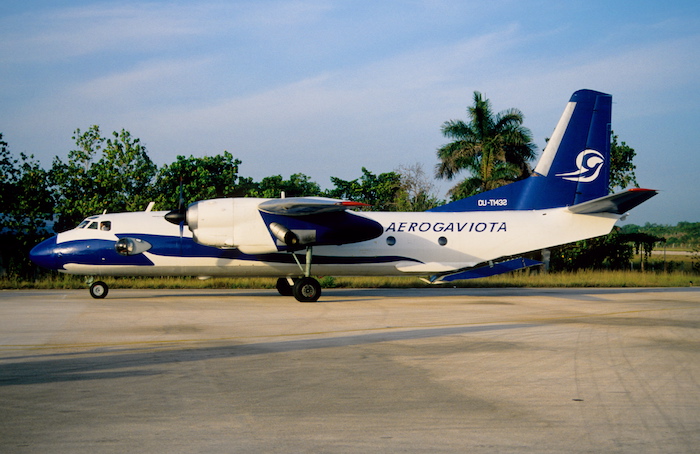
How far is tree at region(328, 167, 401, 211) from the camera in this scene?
4625cm

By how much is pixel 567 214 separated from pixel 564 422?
15830 millimetres

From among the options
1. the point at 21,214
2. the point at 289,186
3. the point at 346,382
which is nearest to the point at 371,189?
the point at 289,186

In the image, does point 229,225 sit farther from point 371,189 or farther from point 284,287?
point 371,189

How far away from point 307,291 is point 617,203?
1027 cm

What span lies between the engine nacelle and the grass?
7.42 meters

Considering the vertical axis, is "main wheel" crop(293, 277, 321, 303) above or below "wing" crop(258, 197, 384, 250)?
below

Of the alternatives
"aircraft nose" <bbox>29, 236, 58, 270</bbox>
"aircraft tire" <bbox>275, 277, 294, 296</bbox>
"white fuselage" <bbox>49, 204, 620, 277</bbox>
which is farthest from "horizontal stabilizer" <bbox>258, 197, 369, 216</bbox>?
"aircraft nose" <bbox>29, 236, 58, 270</bbox>

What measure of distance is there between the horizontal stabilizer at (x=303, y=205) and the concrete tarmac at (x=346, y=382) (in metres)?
3.74

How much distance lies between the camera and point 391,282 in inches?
1151

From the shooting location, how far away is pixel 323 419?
19.8 ft

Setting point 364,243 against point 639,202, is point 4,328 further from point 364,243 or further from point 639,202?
point 639,202

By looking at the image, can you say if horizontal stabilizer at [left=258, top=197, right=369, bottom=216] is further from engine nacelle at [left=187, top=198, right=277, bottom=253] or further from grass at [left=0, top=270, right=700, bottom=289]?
grass at [left=0, top=270, right=700, bottom=289]

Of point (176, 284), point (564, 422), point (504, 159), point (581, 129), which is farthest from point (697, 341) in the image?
point (504, 159)

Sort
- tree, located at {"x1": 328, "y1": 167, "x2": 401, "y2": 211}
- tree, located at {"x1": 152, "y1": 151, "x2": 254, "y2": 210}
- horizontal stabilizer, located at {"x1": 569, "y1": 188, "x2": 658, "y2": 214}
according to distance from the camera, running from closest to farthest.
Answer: horizontal stabilizer, located at {"x1": 569, "y1": 188, "x2": 658, "y2": 214}, tree, located at {"x1": 152, "y1": 151, "x2": 254, "y2": 210}, tree, located at {"x1": 328, "y1": 167, "x2": 401, "y2": 211}
